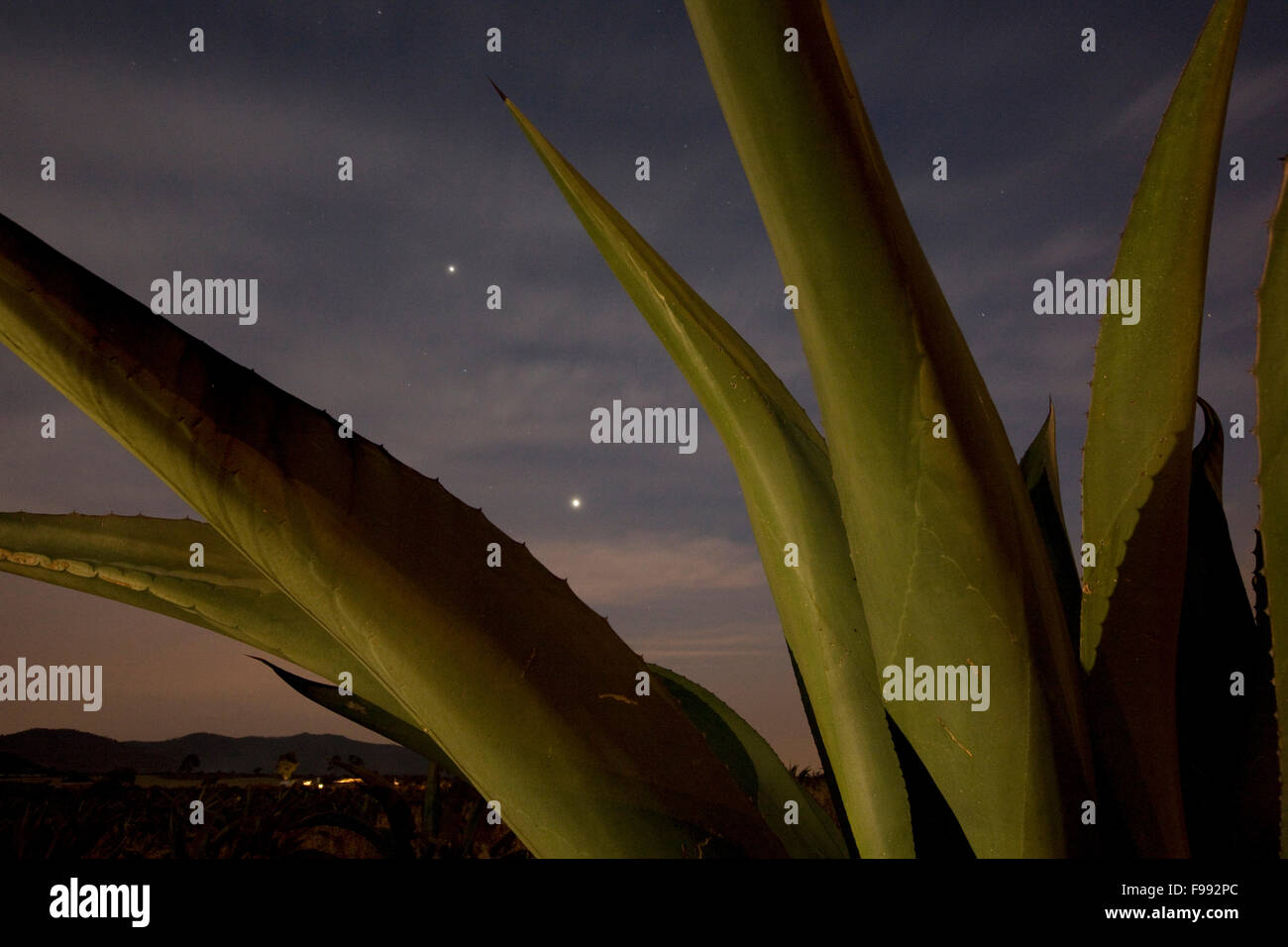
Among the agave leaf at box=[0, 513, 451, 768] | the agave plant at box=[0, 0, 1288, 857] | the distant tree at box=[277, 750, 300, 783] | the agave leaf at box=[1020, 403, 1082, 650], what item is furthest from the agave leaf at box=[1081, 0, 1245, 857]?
the distant tree at box=[277, 750, 300, 783]

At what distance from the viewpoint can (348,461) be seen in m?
0.48

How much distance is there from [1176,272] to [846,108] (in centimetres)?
27

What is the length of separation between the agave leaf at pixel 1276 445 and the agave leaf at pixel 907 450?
113mm

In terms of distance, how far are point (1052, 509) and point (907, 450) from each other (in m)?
0.53

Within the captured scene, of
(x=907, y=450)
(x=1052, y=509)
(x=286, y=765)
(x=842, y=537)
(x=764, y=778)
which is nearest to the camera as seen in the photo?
(x=907, y=450)

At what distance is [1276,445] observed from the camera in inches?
17.8

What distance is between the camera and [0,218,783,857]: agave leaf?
0.47m

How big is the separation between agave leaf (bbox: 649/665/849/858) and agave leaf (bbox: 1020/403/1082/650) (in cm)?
26

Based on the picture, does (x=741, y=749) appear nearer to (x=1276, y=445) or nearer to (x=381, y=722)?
(x=381, y=722)

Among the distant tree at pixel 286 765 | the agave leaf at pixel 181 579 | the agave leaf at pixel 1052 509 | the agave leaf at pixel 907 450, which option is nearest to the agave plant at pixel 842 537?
the agave leaf at pixel 907 450

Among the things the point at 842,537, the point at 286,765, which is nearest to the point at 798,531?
the point at 842,537

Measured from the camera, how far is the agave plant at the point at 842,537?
1.33 ft

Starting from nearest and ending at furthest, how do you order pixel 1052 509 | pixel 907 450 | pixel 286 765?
1. pixel 907 450
2. pixel 1052 509
3. pixel 286 765
